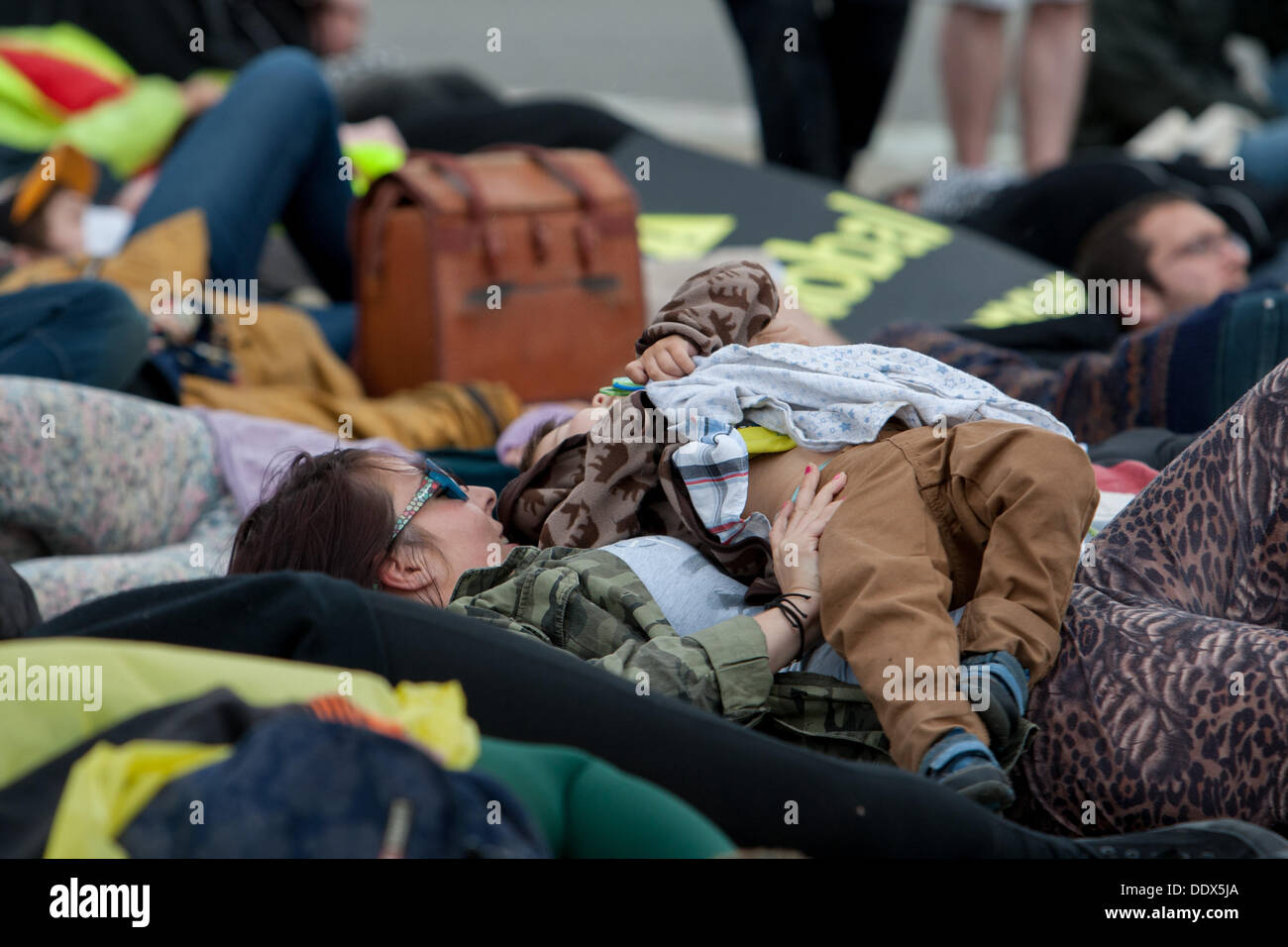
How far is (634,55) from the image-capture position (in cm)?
656

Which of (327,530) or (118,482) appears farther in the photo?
(118,482)

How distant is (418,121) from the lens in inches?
163

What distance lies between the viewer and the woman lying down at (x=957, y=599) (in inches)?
52.9

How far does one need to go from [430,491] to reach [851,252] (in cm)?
204

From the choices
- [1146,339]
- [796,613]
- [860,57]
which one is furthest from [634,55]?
[796,613]

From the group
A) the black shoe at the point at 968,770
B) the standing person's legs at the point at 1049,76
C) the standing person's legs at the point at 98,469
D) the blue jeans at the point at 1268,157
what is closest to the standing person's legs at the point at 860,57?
the standing person's legs at the point at 1049,76

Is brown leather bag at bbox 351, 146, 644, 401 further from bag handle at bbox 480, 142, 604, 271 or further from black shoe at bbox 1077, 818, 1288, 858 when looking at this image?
black shoe at bbox 1077, 818, 1288, 858

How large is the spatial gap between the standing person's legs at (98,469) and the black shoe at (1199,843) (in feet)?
4.94

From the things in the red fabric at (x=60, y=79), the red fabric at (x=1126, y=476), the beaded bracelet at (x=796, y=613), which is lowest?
the red fabric at (x=1126, y=476)

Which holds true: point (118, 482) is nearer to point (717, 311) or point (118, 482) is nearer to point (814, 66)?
point (717, 311)

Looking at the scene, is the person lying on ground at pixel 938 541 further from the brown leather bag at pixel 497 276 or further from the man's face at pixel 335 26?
the man's face at pixel 335 26

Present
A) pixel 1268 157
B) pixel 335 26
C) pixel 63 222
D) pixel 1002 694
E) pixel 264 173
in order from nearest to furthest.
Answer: pixel 1002 694 → pixel 264 173 → pixel 63 222 → pixel 1268 157 → pixel 335 26

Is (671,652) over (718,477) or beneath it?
beneath
